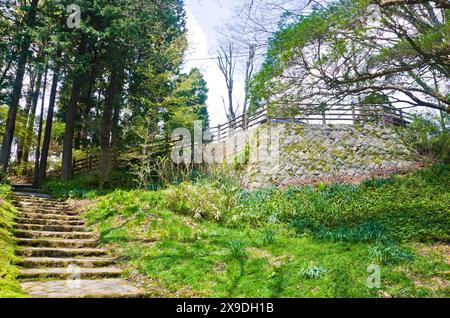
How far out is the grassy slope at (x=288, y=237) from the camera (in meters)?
4.62

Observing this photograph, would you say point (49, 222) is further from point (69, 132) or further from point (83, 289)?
point (69, 132)

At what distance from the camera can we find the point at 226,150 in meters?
15.7

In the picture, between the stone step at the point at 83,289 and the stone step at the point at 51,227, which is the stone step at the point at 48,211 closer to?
the stone step at the point at 51,227

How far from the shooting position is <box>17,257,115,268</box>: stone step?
5.61m

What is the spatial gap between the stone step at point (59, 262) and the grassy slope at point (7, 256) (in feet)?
0.76

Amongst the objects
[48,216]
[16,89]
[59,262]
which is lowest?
[59,262]

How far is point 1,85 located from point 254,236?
13.0m

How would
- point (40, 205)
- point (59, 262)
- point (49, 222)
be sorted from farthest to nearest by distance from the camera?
point (40, 205) → point (49, 222) → point (59, 262)

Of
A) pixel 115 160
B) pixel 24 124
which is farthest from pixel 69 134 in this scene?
pixel 24 124

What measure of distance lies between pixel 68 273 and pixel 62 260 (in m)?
0.60

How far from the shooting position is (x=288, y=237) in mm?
7082
